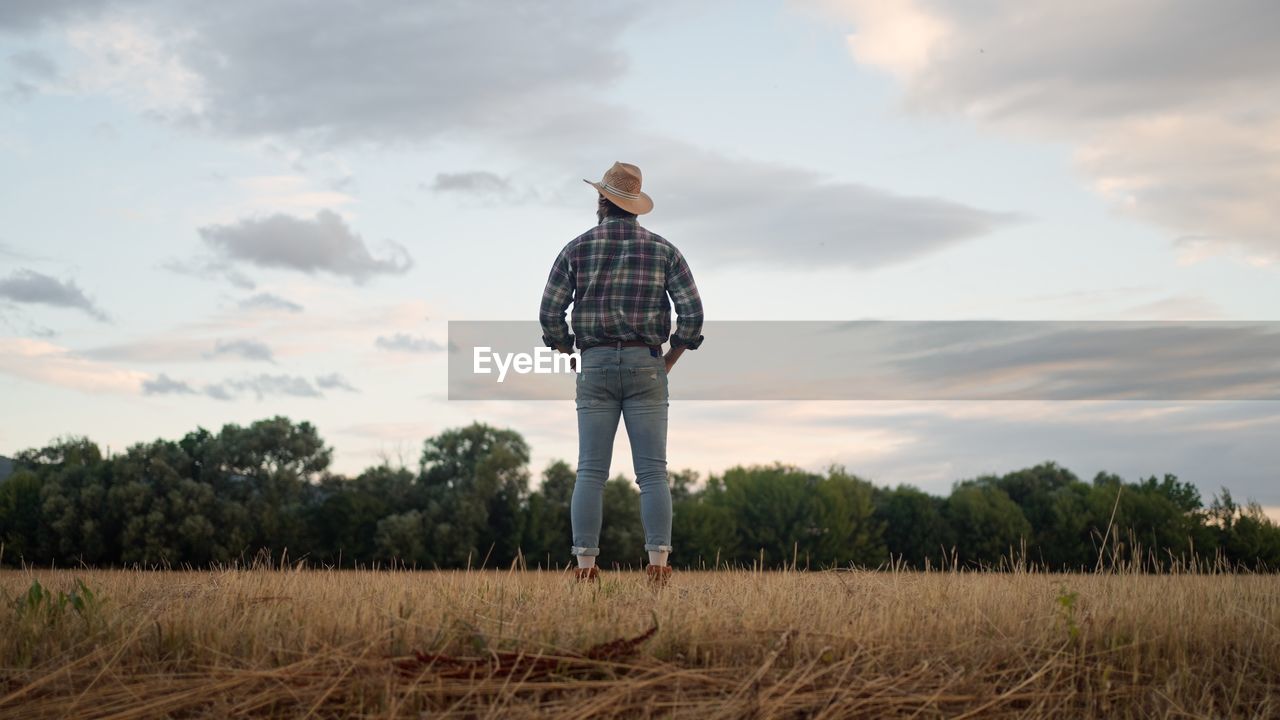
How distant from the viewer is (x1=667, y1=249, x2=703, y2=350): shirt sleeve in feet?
26.2

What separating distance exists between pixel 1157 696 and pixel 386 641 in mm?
3354

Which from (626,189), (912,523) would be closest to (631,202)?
(626,189)

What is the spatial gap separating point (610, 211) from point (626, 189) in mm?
224

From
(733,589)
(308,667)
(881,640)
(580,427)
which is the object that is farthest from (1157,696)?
(580,427)

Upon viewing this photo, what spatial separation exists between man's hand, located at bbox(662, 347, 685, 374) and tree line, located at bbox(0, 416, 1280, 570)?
35.5 meters

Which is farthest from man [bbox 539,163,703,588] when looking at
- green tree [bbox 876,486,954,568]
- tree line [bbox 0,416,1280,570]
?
green tree [bbox 876,486,954,568]

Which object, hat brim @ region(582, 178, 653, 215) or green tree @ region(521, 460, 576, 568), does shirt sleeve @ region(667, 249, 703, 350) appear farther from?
green tree @ region(521, 460, 576, 568)

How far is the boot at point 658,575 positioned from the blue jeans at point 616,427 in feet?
0.65

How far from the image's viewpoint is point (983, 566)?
29.8 feet

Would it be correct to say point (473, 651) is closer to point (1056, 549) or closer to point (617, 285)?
Answer: point (617, 285)

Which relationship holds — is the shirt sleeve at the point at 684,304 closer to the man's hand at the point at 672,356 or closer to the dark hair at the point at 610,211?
the man's hand at the point at 672,356

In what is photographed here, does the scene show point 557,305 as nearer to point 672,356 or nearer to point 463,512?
point 672,356

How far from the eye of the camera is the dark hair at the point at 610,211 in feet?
26.7

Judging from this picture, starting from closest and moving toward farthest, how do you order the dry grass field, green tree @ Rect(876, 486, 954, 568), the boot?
the dry grass field < the boot < green tree @ Rect(876, 486, 954, 568)
